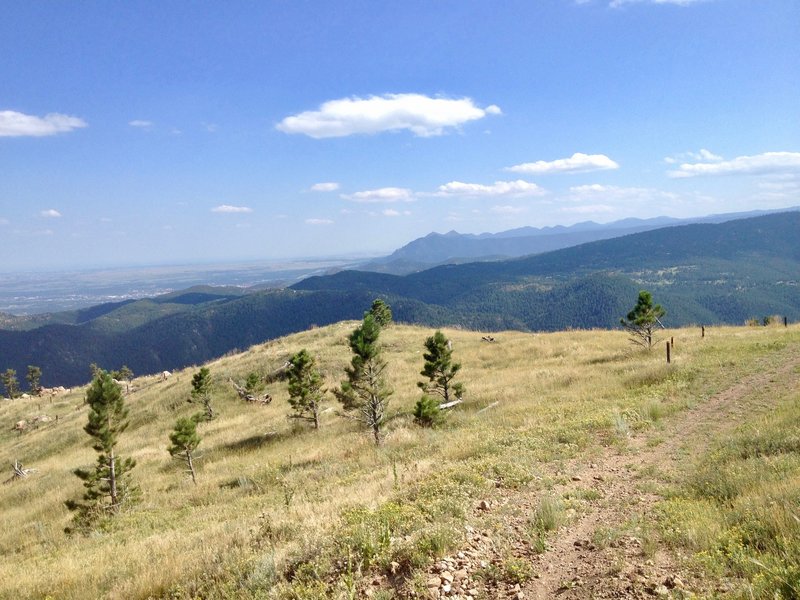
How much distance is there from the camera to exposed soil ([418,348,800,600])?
516cm

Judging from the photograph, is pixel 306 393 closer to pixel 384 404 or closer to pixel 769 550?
pixel 384 404

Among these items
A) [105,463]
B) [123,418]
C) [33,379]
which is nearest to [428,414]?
[123,418]

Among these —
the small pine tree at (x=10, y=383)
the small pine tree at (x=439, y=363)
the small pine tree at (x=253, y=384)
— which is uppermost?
the small pine tree at (x=439, y=363)

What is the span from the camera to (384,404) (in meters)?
20.3

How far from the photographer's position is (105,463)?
717 inches

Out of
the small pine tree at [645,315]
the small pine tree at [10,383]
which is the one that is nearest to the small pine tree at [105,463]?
the small pine tree at [645,315]

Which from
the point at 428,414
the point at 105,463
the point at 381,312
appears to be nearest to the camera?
the point at 105,463

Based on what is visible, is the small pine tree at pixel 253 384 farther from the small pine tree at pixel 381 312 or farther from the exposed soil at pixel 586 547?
the exposed soil at pixel 586 547

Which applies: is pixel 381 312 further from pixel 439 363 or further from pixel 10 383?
pixel 10 383

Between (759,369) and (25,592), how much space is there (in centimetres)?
2410

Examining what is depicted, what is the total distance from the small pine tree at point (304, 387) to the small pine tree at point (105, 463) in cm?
863

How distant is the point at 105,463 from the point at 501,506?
1799cm

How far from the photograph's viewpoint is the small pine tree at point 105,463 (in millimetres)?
17266

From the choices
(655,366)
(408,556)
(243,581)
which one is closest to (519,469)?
(408,556)
